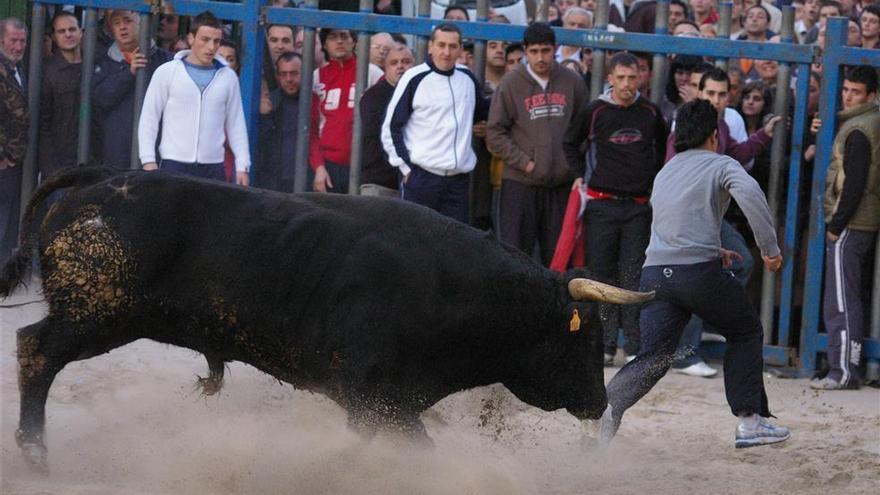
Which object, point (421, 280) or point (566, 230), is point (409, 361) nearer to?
point (421, 280)

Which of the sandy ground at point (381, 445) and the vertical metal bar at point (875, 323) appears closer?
the sandy ground at point (381, 445)

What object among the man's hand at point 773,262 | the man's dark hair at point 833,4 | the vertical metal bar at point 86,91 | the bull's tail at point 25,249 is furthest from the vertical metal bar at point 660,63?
the bull's tail at point 25,249

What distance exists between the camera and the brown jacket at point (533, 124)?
9.00m

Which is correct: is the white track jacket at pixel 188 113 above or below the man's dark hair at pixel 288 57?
below

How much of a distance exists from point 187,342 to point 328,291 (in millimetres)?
672

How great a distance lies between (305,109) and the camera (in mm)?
9484

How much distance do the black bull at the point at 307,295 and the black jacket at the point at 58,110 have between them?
12.3ft

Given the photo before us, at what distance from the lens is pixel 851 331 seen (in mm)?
8656

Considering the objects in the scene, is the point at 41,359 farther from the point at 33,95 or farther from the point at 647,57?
the point at 647,57

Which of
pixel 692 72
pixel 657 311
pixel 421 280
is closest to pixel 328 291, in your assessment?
pixel 421 280

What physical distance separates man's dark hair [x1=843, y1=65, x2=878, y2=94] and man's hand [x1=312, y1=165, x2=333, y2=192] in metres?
3.34

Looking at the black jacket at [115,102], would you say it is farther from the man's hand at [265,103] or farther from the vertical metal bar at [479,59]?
the vertical metal bar at [479,59]

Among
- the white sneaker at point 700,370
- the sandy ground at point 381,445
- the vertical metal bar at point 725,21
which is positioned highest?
the vertical metal bar at point 725,21

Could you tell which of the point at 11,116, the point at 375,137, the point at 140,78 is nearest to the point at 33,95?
the point at 11,116
